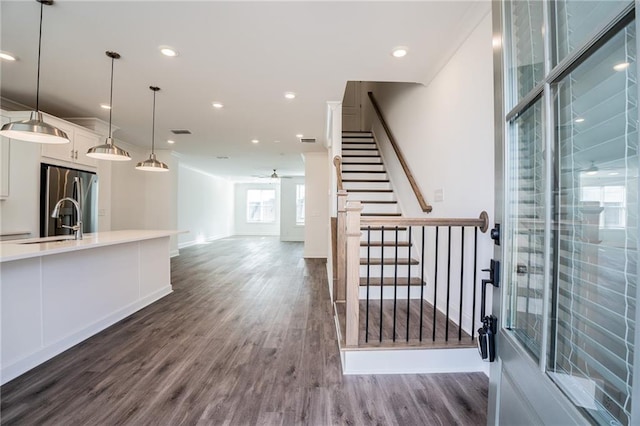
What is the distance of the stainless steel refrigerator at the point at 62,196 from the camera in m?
3.69

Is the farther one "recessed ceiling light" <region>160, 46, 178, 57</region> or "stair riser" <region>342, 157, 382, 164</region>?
"stair riser" <region>342, 157, 382, 164</region>

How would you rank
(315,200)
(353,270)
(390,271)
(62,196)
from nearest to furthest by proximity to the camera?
(353,270), (390,271), (62,196), (315,200)

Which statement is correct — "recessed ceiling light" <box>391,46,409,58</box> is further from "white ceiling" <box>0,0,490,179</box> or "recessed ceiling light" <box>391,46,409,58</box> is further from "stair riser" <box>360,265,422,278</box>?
"stair riser" <box>360,265,422,278</box>

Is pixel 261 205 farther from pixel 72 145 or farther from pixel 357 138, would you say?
pixel 72 145

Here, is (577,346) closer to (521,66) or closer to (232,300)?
(521,66)

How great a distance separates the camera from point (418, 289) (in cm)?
325

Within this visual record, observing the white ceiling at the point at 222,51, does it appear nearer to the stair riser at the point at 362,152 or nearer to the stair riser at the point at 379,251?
the stair riser at the point at 362,152

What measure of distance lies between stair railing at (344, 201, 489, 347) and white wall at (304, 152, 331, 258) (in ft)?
12.3

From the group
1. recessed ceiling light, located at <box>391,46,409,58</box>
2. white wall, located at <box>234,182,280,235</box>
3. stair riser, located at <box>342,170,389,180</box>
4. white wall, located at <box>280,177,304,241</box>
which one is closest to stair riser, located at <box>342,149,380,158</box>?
stair riser, located at <box>342,170,389,180</box>

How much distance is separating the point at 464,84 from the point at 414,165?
1.32m

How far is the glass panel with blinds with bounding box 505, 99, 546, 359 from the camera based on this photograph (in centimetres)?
78

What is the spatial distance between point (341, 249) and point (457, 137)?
1513mm

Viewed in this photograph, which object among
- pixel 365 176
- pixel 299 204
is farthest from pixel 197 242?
pixel 365 176

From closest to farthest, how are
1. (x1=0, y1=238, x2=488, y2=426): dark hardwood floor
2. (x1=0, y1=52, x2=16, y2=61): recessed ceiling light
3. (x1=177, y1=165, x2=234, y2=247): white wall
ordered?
(x1=0, y1=238, x2=488, y2=426): dark hardwood floor → (x1=0, y1=52, x2=16, y2=61): recessed ceiling light → (x1=177, y1=165, x2=234, y2=247): white wall
